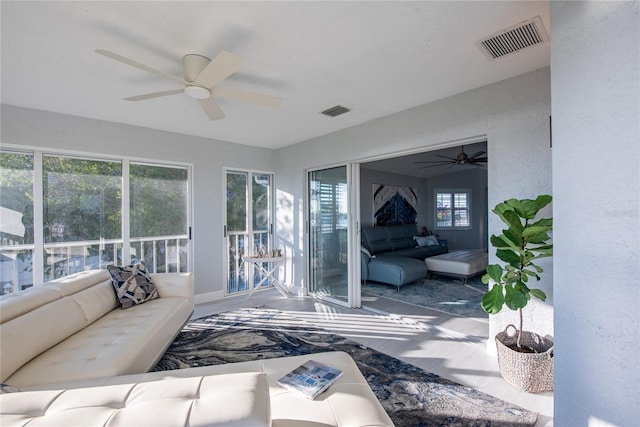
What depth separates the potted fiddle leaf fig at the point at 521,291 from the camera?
80.4 inches

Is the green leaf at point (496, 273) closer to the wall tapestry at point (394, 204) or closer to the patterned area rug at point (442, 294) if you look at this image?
the patterned area rug at point (442, 294)

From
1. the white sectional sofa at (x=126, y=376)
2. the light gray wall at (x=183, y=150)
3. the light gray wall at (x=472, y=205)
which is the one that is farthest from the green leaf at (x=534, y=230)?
the light gray wall at (x=472, y=205)

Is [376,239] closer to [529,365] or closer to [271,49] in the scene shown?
[529,365]

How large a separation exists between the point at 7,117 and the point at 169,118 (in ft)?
5.03

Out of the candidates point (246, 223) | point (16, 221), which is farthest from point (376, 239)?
point (16, 221)

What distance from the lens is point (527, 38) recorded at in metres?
1.94

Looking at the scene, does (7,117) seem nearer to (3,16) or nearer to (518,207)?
(3,16)

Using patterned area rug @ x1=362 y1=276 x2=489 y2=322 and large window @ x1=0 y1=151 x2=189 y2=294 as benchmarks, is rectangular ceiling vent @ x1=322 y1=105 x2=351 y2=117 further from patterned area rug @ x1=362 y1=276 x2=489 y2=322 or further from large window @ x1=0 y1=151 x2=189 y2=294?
patterned area rug @ x1=362 y1=276 x2=489 y2=322

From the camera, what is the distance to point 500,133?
2580 millimetres

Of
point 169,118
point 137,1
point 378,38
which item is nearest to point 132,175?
point 169,118

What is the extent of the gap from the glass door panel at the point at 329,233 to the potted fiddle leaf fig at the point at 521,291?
2.21 m

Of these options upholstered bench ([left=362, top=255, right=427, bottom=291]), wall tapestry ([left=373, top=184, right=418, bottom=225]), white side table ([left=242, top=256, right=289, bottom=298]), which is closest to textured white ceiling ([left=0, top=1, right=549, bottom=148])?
white side table ([left=242, top=256, right=289, bottom=298])

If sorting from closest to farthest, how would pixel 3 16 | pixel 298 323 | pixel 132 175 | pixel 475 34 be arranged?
1. pixel 3 16
2. pixel 475 34
3. pixel 298 323
4. pixel 132 175

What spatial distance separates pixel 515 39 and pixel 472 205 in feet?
23.8
